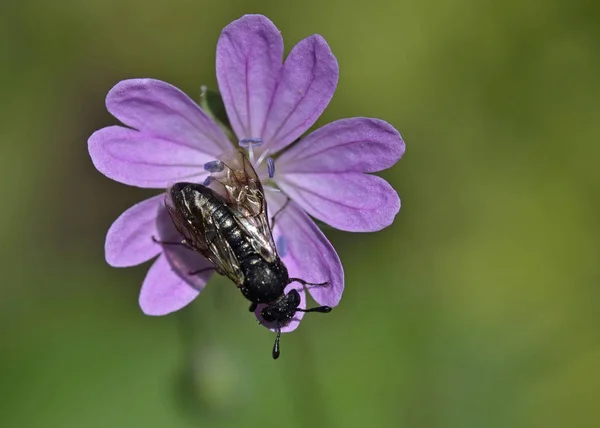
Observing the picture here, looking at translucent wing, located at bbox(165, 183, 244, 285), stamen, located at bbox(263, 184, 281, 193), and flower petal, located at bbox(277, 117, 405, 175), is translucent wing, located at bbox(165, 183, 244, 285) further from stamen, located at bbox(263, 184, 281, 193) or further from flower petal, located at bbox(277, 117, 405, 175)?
flower petal, located at bbox(277, 117, 405, 175)

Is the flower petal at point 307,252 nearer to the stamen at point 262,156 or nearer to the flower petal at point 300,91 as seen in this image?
the stamen at point 262,156

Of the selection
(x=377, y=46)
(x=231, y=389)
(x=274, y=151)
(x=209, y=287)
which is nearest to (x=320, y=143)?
(x=274, y=151)

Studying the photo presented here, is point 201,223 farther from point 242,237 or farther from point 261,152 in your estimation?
point 261,152

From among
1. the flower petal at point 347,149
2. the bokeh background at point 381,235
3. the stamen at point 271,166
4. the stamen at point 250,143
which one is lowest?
the bokeh background at point 381,235

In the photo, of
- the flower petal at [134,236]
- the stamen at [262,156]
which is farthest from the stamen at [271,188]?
the flower petal at [134,236]

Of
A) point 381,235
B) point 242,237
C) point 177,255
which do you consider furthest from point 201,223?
point 381,235
